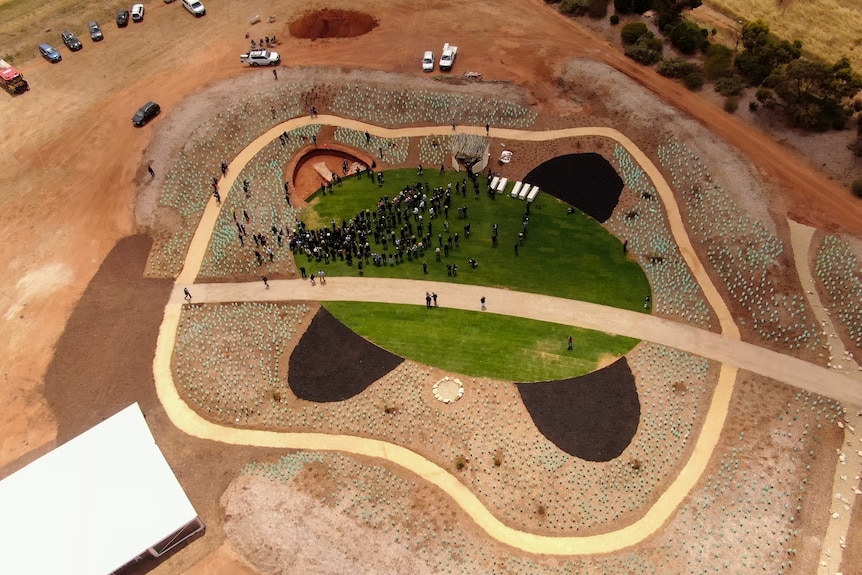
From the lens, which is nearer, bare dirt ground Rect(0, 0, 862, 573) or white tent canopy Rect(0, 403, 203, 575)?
white tent canopy Rect(0, 403, 203, 575)

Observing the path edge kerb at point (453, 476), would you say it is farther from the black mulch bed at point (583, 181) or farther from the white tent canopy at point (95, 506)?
the white tent canopy at point (95, 506)

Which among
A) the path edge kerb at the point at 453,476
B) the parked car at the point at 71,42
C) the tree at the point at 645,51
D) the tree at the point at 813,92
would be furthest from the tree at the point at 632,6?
the parked car at the point at 71,42

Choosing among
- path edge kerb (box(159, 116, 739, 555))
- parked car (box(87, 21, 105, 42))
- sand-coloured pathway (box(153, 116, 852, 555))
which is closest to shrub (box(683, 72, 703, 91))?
sand-coloured pathway (box(153, 116, 852, 555))

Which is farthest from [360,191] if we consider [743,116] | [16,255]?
[743,116]

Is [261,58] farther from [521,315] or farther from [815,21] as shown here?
[815,21]

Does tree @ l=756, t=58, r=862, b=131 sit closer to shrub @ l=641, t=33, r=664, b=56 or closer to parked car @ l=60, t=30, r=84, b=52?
shrub @ l=641, t=33, r=664, b=56

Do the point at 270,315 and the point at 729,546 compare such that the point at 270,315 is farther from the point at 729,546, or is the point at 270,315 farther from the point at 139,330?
the point at 729,546
